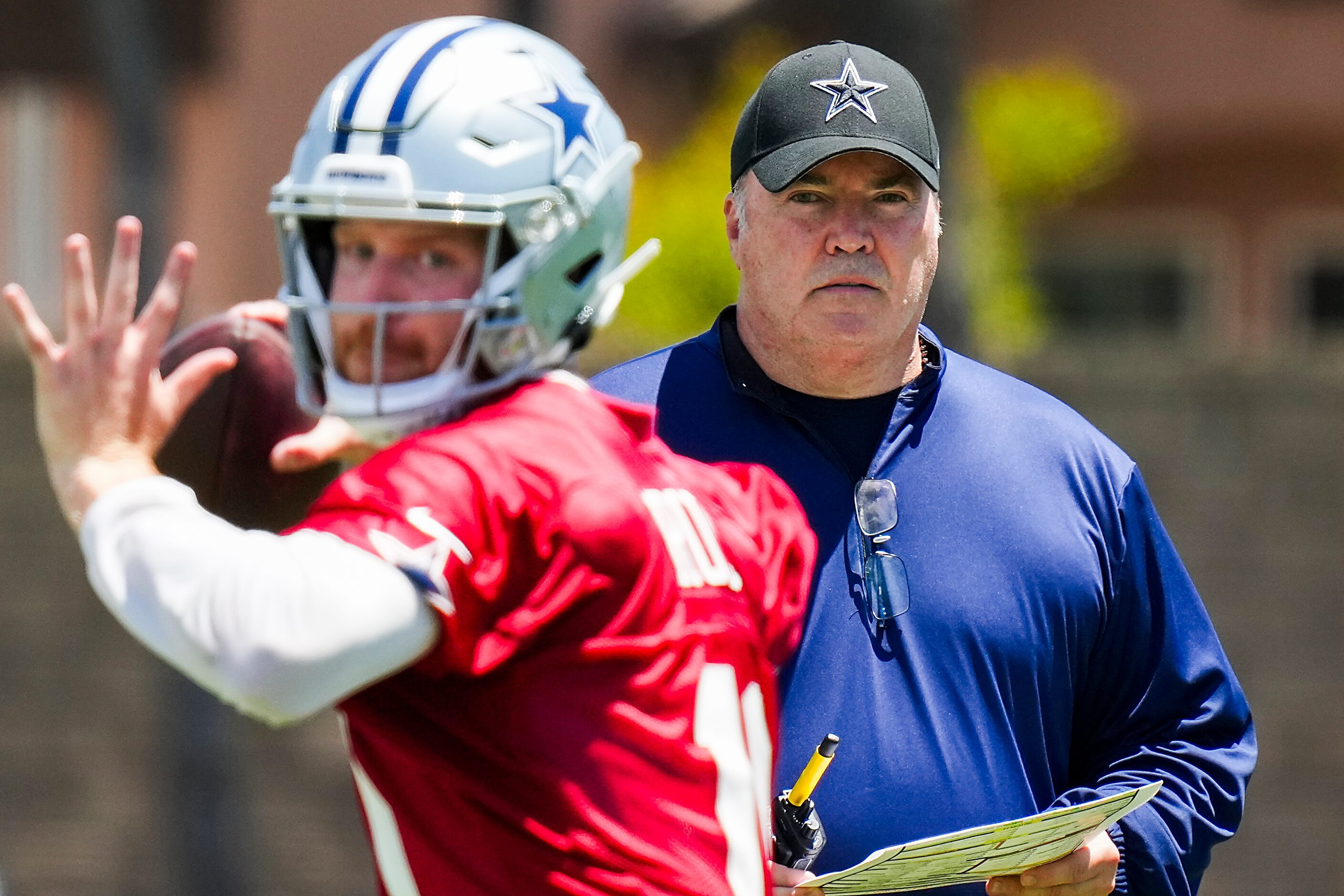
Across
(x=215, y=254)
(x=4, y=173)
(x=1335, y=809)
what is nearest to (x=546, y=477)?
(x=1335, y=809)

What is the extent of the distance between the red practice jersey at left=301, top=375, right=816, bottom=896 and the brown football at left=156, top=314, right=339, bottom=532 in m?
0.75

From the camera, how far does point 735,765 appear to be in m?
2.12

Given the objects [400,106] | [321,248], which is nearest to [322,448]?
[321,248]

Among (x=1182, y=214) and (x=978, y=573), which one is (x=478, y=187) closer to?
(x=978, y=573)

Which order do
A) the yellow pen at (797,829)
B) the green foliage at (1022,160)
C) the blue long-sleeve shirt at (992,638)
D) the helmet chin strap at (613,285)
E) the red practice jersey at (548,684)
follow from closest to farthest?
the red practice jersey at (548,684)
the helmet chin strap at (613,285)
the yellow pen at (797,829)
the blue long-sleeve shirt at (992,638)
the green foliage at (1022,160)

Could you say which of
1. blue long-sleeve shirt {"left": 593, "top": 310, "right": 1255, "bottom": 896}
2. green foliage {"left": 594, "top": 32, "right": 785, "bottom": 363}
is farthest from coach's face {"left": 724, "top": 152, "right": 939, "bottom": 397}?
green foliage {"left": 594, "top": 32, "right": 785, "bottom": 363}

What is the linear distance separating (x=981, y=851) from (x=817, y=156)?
1.11 m

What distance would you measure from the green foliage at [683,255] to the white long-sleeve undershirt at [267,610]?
717 centimetres

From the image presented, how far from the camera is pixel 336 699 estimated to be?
6.25 feet

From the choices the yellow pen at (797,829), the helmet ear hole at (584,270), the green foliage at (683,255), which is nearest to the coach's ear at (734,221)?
the helmet ear hole at (584,270)

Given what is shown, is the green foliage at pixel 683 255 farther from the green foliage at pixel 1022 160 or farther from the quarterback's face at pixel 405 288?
the quarterback's face at pixel 405 288

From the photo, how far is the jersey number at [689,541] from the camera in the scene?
212cm

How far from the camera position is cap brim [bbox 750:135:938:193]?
292 cm

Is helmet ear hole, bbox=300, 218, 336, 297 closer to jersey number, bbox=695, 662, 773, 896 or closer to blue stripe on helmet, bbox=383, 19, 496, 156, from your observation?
blue stripe on helmet, bbox=383, 19, 496, 156
